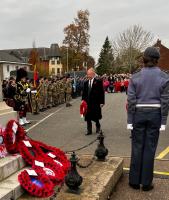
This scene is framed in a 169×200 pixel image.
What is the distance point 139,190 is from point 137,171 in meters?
0.28

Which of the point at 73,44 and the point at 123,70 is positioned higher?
the point at 73,44

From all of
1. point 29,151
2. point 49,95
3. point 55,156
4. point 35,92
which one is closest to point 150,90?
point 55,156

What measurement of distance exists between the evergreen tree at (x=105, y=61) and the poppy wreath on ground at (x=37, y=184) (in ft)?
271

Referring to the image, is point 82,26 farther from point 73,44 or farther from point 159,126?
point 159,126

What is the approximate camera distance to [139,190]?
5.88 meters

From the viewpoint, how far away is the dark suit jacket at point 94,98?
454 inches

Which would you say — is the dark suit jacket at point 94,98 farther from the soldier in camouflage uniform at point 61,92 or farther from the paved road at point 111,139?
the soldier in camouflage uniform at point 61,92

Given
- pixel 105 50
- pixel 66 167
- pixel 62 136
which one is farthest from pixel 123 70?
pixel 66 167

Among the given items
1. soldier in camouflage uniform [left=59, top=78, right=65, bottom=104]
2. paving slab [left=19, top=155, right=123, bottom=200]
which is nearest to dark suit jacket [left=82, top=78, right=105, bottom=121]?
paving slab [left=19, top=155, right=123, bottom=200]

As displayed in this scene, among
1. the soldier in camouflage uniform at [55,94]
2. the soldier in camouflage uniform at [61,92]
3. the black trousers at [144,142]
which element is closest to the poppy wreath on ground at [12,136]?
the black trousers at [144,142]

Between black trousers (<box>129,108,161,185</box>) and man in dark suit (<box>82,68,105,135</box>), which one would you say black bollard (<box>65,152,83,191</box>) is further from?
man in dark suit (<box>82,68,105,135</box>)

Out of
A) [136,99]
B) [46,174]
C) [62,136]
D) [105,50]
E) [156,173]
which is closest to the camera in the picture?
[46,174]

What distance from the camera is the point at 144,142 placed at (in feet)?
19.0

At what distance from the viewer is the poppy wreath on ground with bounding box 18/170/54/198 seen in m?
4.92
